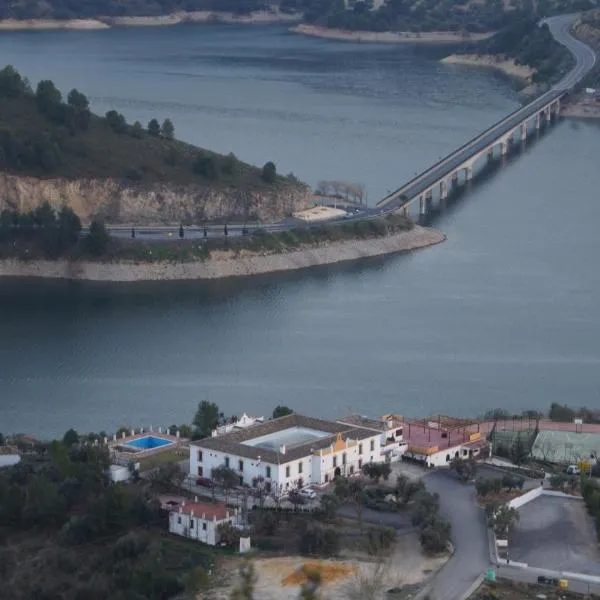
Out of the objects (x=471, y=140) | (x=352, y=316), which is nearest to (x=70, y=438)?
(x=352, y=316)

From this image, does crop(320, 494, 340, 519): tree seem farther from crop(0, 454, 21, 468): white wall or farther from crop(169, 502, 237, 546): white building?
crop(0, 454, 21, 468): white wall

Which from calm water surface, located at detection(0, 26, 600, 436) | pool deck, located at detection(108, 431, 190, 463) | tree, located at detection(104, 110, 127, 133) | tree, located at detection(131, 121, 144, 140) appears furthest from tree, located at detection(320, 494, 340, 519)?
tree, located at detection(104, 110, 127, 133)

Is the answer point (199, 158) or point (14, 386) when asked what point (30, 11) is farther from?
point (14, 386)

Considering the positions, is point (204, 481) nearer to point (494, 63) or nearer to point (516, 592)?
point (516, 592)

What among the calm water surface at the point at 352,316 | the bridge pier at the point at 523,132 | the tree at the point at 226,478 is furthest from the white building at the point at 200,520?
the bridge pier at the point at 523,132

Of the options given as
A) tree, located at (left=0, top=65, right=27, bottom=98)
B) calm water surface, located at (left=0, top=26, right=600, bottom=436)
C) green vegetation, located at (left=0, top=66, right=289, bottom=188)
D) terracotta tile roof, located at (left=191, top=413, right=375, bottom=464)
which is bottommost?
calm water surface, located at (left=0, top=26, right=600, bottom=436)

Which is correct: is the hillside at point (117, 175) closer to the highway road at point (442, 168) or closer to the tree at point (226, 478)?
the highway road at point (442, 168)

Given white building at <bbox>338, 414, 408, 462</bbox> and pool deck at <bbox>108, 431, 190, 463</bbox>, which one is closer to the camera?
white building at <bbox>338, 414, 408, 462</bbox>

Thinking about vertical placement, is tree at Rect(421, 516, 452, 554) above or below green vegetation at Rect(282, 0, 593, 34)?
below
